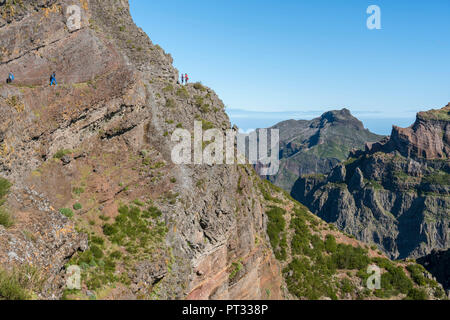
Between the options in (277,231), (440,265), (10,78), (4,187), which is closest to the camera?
(4,187)

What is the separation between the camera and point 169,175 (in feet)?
95.9

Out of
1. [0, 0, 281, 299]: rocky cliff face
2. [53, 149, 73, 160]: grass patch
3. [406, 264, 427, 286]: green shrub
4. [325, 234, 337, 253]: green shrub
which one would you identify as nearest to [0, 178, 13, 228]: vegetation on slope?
[0, 0, 281, 299]: rocky cliff face

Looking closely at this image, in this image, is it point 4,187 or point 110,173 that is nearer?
point 4,187

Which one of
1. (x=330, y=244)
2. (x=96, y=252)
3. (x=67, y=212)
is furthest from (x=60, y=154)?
(x=330, y=244)

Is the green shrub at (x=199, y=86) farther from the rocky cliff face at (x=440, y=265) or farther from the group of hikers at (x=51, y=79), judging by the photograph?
the rocky cliff face at (x=440, y=265)

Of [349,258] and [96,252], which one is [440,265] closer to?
[349,258]

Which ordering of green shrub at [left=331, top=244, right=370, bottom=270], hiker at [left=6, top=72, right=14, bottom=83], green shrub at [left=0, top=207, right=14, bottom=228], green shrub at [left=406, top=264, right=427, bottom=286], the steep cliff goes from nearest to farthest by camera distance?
green shrub at [left=0, top=207, right=14, bottom=228] < the steep cliff < hiker at [left=6, top=72, right=14, bottom=83] < green shrub at [left=331, top=244, right=370, bottom=270] < green shrub at [left=406, top=264, right=427, bottom=286]

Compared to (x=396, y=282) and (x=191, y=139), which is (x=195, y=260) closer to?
(x=191, y=139)

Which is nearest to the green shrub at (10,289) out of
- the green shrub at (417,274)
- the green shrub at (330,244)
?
the green shrub at (330,244)

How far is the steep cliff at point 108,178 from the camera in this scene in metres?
18.2

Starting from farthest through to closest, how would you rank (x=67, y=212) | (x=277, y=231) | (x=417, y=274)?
(x=417, y=274)
(x=277, y=231)
(x=67, y=212)

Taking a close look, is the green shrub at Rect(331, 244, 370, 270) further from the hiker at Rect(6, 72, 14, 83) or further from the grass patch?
the hiker at Rect(6, 72, 14, 83)

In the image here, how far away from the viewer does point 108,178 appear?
86.9 feet

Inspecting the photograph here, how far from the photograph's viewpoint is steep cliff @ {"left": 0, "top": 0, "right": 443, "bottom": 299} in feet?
59.7
